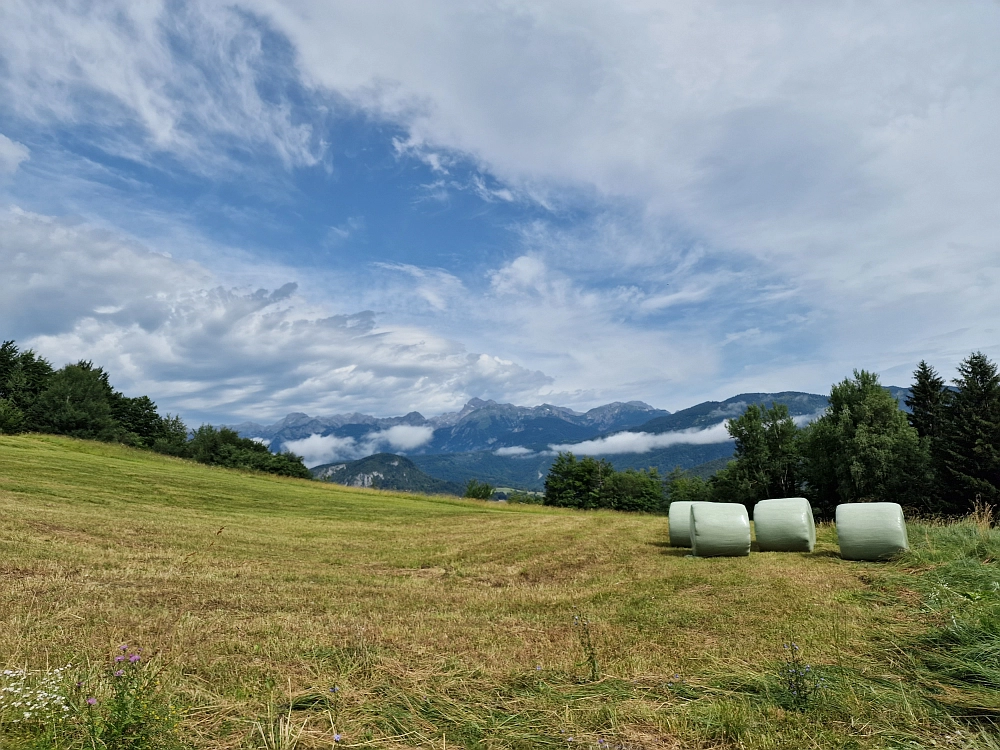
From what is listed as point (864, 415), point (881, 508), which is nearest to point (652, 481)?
point (864, 415)

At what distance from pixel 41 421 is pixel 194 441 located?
31.5 m

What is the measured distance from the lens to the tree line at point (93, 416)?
76.2 metres

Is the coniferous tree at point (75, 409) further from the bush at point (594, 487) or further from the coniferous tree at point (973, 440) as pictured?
the coniferous tree at point (973, 440)

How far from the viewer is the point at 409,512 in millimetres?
30266

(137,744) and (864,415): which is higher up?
(864,415)

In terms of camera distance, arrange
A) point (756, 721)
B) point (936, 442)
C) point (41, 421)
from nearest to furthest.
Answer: point (756, 721)
point (936, 442)
point (41, 421)

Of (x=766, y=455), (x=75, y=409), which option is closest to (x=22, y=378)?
(x=75, y=409)

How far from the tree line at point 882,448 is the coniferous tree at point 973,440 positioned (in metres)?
0.08

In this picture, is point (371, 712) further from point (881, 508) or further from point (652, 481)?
point (652, 481)

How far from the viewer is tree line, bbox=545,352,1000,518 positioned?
161 ft

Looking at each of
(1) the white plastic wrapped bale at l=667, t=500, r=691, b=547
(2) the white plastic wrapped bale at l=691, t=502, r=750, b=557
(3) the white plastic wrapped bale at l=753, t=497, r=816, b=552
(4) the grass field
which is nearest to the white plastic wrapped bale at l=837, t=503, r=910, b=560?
→ (4) the grass field

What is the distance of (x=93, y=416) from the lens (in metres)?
79.4

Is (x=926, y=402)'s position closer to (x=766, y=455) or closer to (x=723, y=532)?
(x=766, y=455)

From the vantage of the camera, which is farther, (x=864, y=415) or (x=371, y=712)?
(x=864, y=415)
